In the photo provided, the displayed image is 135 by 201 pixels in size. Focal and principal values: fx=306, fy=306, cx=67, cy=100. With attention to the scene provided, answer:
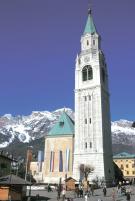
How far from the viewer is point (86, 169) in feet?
262

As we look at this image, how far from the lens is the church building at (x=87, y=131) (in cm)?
8488

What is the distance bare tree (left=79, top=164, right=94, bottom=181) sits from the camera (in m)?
79.8

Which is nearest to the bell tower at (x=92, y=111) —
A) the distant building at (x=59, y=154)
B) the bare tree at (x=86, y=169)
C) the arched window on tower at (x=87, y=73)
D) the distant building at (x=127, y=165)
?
the arched window on tower at (x=87, y=73)

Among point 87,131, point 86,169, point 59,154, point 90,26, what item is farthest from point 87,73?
point 86,169

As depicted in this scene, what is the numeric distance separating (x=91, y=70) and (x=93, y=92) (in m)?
8.11

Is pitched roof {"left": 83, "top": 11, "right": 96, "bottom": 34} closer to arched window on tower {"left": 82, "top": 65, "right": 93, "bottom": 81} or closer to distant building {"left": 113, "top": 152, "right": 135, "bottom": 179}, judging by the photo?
arched window on tower {"left": 82, "top": 65, "right": 93, "bottom": 81}

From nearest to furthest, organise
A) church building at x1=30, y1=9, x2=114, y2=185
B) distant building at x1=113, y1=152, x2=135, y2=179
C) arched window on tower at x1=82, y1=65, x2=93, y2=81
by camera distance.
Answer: church building at x1=30, y1=9, x2=114, y2=185
arched window on tower at x1=82, y1=65, x2=93, y2=81
distant building at x1=113, y1=152, x2=135, y2=179

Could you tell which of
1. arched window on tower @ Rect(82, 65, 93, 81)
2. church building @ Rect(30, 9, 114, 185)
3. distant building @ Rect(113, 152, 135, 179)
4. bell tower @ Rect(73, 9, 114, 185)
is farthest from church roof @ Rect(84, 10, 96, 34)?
distant building @ Rect(113, 152, 135, 179)

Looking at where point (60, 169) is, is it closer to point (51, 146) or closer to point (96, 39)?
point (51, 146)

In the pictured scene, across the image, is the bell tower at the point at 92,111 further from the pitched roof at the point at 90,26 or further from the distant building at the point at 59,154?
the distant building at the point at 59,154

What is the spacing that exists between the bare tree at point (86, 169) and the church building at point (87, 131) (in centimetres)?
120

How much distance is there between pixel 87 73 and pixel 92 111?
44.1ft

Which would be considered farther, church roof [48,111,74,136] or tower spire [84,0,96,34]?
tower spire [84,0,96,34]

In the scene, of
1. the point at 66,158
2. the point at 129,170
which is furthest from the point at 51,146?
the point at 129,170
